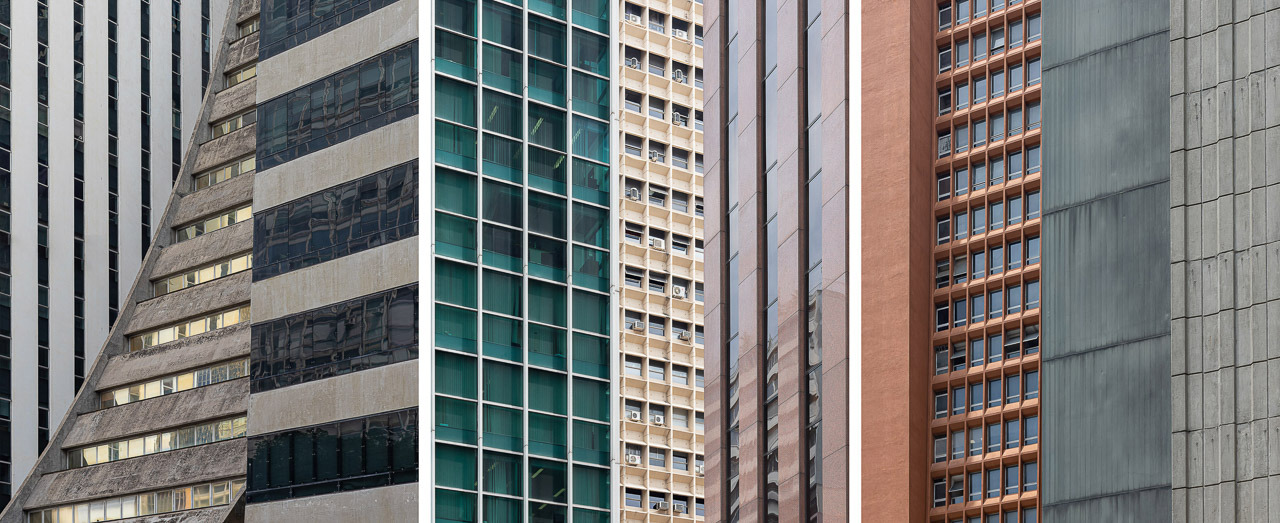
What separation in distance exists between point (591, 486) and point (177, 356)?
25386 mm

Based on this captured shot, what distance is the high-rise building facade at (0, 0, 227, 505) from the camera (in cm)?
9350

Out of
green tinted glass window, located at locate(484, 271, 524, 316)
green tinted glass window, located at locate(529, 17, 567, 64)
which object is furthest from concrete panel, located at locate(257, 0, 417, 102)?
green tinted glass window, located at locate(484, 271, 524, 316)

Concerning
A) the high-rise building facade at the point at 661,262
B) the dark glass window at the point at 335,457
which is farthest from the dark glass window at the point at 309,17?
the dark glass window at the point at 335,457

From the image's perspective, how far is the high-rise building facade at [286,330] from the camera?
68562 millimetres

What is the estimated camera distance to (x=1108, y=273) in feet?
95.2

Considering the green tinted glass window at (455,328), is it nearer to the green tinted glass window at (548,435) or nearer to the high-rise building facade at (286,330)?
the high-rise building facade at (286,330)

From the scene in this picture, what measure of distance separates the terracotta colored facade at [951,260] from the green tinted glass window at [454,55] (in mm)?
40171

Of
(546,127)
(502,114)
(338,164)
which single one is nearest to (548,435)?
(546,127)

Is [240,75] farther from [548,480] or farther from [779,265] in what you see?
[548,480]

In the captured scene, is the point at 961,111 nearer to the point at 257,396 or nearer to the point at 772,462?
the point at 772,462

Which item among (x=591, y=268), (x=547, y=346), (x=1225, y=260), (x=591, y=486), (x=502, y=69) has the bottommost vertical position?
(x=591, y=486)

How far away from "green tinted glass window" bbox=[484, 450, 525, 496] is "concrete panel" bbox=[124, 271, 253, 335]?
809 inches

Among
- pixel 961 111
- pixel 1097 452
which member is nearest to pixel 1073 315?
pixel 1097 452

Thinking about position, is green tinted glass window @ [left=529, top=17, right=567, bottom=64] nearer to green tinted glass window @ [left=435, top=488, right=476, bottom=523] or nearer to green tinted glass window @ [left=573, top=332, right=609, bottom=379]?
green tinted glass window @ [left=573, top=332, right=609, bottom=379]
